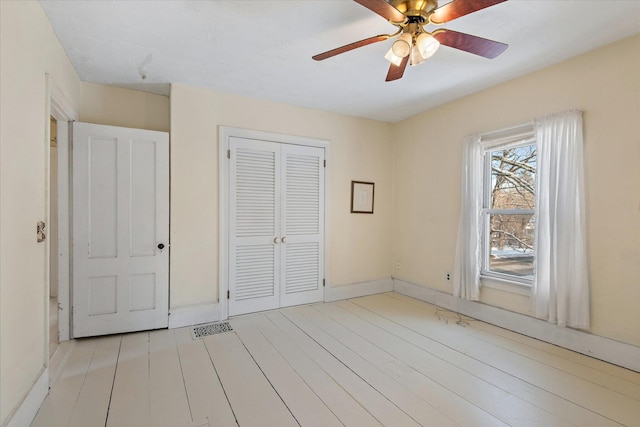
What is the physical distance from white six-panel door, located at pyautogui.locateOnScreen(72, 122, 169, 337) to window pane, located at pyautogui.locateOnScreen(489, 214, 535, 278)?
11.9 feet

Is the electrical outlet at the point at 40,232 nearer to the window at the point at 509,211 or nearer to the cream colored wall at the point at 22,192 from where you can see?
A: the cream colored wall at the point at 22,192

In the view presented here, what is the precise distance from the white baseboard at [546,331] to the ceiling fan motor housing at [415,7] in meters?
2.87

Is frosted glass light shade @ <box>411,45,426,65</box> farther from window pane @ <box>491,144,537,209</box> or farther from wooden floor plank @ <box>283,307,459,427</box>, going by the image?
wooden floor plank @ <box>283,307,459,427</box>

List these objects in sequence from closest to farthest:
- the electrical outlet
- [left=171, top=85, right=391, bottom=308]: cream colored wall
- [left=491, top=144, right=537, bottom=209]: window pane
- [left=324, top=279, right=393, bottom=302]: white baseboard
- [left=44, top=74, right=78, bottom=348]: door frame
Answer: the electrical outlet < [left=44, top=74, right=78, bottom=348]: door frame < [left=491, top=144, right=537, bottom=209]: window pane < [left=171, top=85, right=391, bottom=308]: cream colored wall < [left=324, top=279, right=393, bottom=302]: white baseboard

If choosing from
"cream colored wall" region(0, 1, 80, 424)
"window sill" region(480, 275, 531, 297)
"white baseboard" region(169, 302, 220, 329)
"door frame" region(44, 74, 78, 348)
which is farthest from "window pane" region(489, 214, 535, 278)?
"door frame" region(44, 74, 78, 348)

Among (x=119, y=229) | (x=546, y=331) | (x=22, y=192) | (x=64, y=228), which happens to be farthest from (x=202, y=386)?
(x=546, y=331)

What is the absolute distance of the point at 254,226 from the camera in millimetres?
3615

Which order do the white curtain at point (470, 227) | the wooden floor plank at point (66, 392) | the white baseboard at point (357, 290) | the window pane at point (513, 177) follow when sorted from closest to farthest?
the wooden floor plank at point (66, 392) < the window pane at point (513, 177) < the white curtain at point (470, 227) < the white baseboard at point (357, 290)

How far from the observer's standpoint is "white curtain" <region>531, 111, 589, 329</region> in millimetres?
2561

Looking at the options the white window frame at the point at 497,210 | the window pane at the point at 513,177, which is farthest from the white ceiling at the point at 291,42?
the window pane at the point at 513,177

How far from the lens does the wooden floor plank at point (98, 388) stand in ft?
5.90

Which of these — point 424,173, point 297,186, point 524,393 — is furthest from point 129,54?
point 524,393

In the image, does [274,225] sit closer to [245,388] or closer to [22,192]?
[245,388]

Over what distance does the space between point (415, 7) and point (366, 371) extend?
2.50 meters
